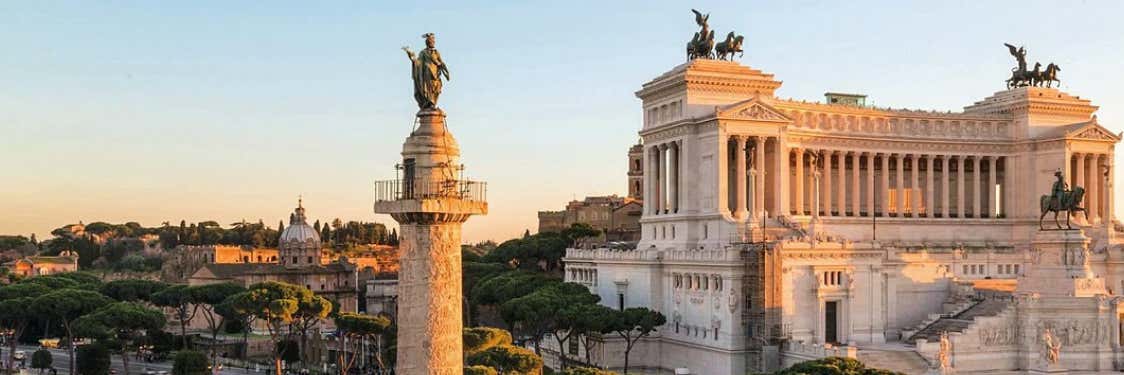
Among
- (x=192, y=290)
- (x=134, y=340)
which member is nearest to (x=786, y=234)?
(x=192, y=290)

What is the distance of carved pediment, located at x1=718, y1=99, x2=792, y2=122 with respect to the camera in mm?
77875

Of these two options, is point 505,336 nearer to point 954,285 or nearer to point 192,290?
point 954,285

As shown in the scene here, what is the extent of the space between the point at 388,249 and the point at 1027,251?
10237 cm

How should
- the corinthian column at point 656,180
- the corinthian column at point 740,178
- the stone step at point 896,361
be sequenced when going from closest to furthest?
the stone step at point 896,361 < the corinthian column at point 740,178 < the corinthian column at point 656,180

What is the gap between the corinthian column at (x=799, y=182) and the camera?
85.2 metres

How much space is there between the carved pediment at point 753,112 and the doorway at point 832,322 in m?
15.4

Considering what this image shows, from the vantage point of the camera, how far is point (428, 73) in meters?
26.0

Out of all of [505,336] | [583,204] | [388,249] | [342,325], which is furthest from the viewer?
[388,249]

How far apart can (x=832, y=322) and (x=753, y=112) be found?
55.2ft

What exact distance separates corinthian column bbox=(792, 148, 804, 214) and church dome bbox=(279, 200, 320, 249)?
67176mm

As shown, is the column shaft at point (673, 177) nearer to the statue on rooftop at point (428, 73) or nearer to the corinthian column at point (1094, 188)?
the corinthian column at point (1094, 188)

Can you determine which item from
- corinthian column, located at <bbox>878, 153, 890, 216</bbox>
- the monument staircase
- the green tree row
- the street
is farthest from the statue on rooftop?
corinthian column, located at <bbox>878, 153, 890, 216</bbox>

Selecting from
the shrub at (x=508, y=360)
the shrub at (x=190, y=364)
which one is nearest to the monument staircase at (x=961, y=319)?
the shrub at (x=508, y=360)

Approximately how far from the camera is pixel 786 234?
75.8 m
